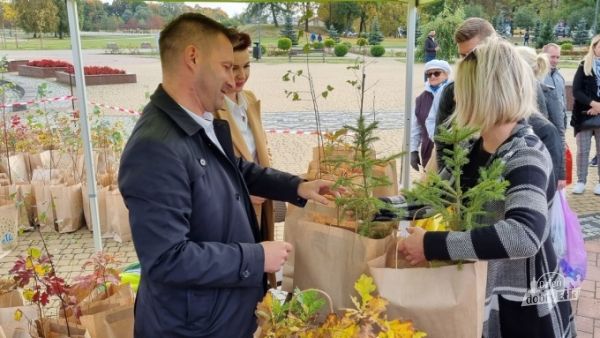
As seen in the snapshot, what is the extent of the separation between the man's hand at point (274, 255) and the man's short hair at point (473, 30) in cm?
237

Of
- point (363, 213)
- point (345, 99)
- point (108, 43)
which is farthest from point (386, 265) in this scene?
point (108, 43)

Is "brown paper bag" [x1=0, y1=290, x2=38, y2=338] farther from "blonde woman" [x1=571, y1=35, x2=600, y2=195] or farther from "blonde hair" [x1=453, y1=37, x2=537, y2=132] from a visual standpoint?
"blonde woman" [x1=571, y1=35, x2=600, y2=195]

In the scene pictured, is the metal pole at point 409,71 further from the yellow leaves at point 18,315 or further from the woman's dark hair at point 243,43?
the yellow leaves at point 18,315

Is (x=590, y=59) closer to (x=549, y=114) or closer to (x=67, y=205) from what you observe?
(x=549, y=114)

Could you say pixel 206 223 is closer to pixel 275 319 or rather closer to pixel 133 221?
pixel 133 221

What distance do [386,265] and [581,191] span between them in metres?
5.28

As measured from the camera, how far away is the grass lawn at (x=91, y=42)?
91.6 feet

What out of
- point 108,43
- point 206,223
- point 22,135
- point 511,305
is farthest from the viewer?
point 108,43

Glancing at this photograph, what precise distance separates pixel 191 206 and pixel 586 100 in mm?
5347

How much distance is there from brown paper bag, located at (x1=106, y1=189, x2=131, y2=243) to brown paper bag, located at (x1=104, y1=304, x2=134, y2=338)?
8.59ft

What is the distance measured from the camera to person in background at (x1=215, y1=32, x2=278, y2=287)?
239 centimetres

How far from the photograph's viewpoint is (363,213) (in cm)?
155

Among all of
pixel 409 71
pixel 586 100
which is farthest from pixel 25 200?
pixel 586 100

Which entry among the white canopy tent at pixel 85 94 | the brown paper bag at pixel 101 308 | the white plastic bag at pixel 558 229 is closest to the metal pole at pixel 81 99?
the white canopy tent at pixel 85 94
